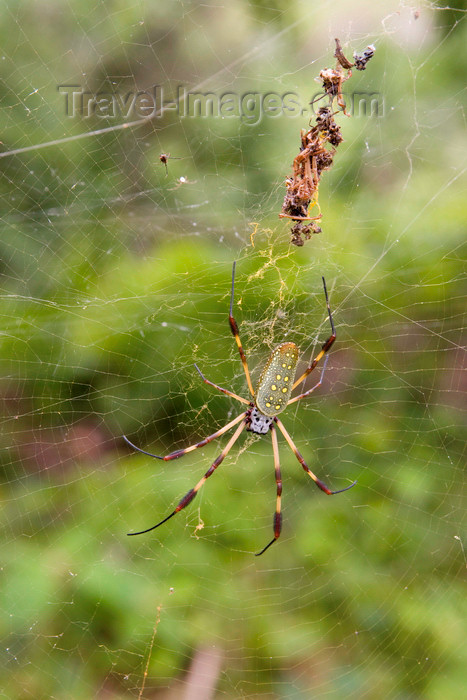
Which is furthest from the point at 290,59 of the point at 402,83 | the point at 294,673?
the point at 294,673

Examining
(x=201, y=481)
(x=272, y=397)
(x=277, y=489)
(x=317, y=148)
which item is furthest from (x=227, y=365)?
(x=317, y=148)

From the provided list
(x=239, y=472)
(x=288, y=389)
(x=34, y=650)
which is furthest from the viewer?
(x=239, y=472)

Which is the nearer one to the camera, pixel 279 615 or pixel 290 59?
pixel 279 615

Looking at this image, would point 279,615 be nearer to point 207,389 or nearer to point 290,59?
point 207,389

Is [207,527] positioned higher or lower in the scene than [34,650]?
higher

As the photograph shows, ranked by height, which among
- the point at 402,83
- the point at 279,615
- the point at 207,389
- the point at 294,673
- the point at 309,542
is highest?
the point at 402,83

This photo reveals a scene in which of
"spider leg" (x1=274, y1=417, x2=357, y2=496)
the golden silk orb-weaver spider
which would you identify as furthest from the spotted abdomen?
"spider leg" (x1=274, y1=417, x2=357, y2=496)

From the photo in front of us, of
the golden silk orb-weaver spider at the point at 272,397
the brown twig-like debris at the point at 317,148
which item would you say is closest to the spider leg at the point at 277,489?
the golden silk orb-weaver spider at the point at 272,397
